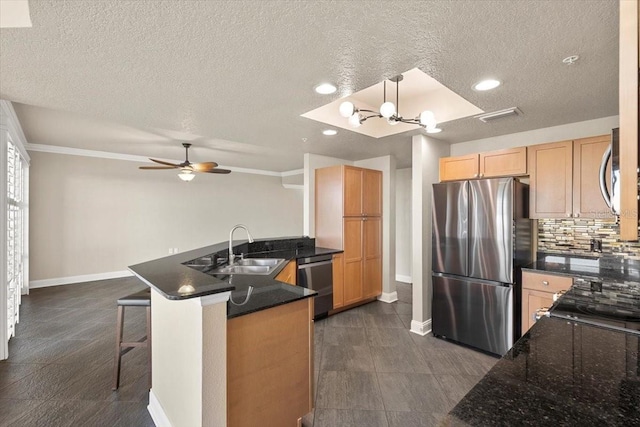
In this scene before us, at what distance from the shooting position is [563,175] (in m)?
2.81

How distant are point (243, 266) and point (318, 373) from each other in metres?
1.22

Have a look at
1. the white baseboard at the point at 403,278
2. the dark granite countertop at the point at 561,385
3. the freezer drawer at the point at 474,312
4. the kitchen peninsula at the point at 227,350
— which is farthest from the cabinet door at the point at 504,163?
the white baseboard at the point at 403,278

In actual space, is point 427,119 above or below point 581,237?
above

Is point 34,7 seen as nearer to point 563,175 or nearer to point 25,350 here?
point 25,350

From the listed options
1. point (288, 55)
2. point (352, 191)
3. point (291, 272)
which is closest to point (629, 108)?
point (288, 55)

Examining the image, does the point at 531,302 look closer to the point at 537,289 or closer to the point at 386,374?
the point at 537,289

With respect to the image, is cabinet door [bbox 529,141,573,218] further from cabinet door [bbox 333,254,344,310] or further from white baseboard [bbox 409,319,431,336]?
cabinet door [bbox 333,254,344,310]

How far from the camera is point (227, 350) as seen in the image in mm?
1516

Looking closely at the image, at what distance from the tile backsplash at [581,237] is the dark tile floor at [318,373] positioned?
1363mm

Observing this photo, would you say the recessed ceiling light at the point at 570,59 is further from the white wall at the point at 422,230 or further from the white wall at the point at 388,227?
the white wall at the point at 388,227

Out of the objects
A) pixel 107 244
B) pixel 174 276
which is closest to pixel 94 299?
pixel 107 244

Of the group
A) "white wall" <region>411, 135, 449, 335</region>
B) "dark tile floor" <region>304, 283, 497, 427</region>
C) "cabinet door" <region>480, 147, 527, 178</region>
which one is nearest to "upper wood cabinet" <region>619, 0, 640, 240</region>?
"dark tile floor" <region>304, 283, 497, 427</region>

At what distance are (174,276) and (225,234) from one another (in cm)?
599

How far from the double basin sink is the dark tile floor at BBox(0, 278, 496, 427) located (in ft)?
3.20
